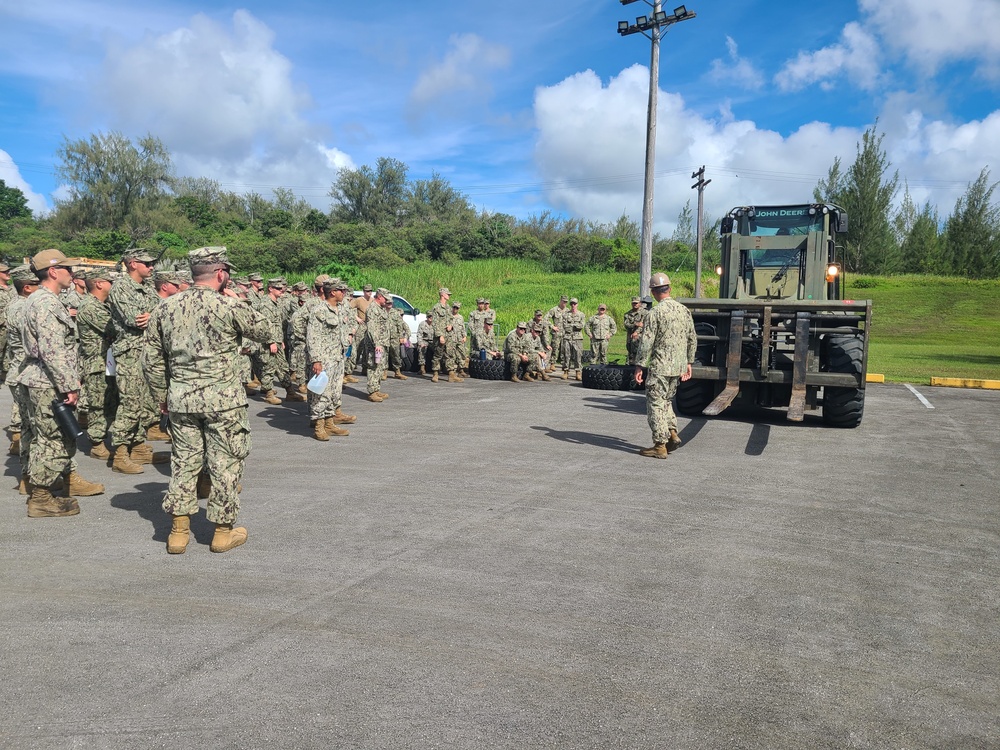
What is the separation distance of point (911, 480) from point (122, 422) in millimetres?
7669

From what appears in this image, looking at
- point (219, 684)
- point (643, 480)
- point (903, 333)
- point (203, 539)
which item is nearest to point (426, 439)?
point (643, 480)

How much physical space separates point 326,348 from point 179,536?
184 inches

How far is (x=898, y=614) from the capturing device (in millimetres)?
4035

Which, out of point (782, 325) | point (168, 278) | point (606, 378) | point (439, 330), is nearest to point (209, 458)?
point (168, 278)

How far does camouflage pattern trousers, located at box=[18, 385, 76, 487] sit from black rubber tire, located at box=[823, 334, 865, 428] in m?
8.54

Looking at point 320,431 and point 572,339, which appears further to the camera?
point 572,339

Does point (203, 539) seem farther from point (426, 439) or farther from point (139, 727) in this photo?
point (426, 439)

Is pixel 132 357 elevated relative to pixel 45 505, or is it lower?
elevated

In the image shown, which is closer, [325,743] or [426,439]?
[325,743]

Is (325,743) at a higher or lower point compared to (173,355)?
lower

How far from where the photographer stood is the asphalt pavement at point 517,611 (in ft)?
9.80

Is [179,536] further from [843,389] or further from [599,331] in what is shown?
[599,331]

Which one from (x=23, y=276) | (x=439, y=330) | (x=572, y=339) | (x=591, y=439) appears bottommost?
(x=591, y=439)

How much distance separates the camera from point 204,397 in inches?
185
